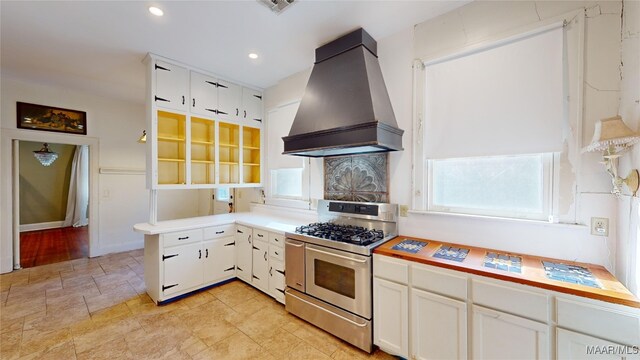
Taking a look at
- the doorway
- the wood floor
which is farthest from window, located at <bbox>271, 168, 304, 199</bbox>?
the doorway

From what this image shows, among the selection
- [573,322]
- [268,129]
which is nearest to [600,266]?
[573,322]

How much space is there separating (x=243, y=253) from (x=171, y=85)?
7.88ft

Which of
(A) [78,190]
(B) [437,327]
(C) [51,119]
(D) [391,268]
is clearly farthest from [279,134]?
(A) [78,190]

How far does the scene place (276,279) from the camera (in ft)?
9.40

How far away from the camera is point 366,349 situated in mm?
2025

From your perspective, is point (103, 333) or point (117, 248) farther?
point (117, 248)

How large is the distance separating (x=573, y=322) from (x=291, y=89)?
3.63 m

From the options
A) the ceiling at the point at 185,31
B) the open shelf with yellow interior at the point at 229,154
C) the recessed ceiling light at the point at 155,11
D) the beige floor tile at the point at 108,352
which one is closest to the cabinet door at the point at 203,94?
the ceiling at the point at 185,31

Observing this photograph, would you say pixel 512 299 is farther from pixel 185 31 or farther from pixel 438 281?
pixel 185 31

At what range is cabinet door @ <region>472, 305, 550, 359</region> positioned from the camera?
1390mm

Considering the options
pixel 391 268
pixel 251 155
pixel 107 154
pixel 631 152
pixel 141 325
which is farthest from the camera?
pixel 107 154

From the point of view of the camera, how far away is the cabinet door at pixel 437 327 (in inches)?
64.3

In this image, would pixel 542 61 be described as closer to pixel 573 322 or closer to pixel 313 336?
pixel 573 322

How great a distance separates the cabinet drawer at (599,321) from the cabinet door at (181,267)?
3385mm
